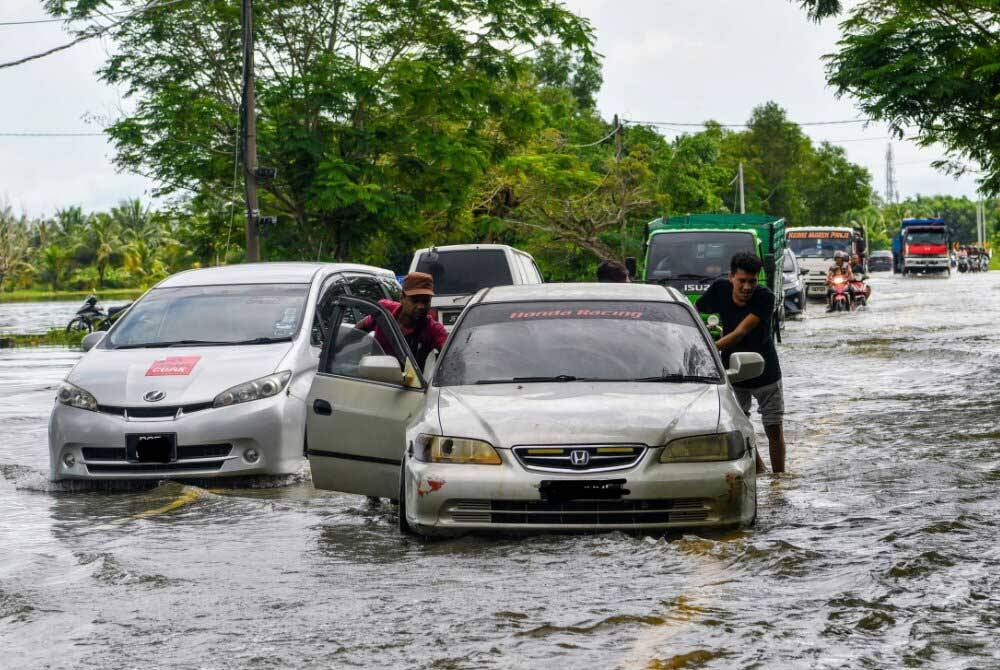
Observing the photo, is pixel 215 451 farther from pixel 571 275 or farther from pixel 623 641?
pixel 571 275

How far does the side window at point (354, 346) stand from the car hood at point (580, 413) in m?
0.81

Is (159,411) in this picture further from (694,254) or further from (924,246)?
(924,246)

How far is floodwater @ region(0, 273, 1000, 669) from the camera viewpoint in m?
5.31

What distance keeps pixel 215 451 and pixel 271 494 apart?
1.65 ft

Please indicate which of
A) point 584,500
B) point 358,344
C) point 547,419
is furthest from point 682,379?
point 358,344

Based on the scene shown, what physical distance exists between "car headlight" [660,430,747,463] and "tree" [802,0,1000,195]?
11340mm

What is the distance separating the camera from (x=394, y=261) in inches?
1697

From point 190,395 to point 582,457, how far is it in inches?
155

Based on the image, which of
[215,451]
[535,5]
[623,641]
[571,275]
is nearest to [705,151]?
[571,275]

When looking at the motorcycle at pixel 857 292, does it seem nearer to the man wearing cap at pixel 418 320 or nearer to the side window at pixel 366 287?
the side window at pixel 366 287

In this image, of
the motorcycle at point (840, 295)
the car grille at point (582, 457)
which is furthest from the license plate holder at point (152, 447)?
the motorcycle at point (840, 295)

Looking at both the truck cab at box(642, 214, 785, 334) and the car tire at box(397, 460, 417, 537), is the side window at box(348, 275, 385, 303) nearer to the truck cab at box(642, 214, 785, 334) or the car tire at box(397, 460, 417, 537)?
the car tire at box(397, 460, 417, 537)

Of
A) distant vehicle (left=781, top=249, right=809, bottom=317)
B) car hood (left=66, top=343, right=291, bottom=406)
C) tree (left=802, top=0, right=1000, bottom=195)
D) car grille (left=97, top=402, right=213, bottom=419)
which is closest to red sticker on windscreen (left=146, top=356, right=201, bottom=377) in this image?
car hood (left=66, top=343, right=291, bottom=406)

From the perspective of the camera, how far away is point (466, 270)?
62.8 ft
